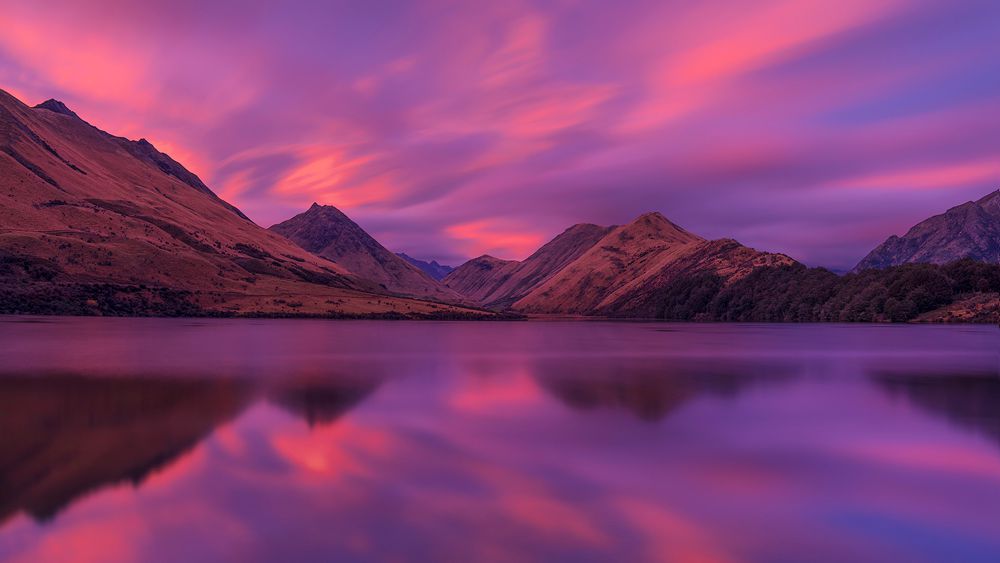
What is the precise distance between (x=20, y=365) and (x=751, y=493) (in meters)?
57.4

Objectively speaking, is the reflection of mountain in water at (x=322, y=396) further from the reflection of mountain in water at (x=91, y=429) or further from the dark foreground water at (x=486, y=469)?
the reflection of mountain in water at (x=91, y=429)

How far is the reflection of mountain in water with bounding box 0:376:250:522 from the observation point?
1917cm

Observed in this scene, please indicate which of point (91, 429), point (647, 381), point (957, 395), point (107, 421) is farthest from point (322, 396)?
point (957, 395)

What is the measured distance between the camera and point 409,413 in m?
34.6

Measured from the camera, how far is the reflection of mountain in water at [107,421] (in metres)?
19.5

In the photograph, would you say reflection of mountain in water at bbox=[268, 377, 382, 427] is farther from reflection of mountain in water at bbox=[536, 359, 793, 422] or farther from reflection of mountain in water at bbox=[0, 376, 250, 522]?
reflection of mountain in water at bbox=[536, 359, 793, 422]

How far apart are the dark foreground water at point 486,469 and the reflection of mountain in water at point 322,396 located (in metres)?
0.31

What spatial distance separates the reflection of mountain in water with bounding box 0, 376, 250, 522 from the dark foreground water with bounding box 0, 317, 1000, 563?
14 cm

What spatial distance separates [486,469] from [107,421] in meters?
19.5


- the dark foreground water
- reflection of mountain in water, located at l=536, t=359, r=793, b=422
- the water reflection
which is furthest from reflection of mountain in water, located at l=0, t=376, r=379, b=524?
the water reflection

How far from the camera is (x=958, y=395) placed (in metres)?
44.2

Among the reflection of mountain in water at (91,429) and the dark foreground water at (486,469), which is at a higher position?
the reflection of mountain in water at (91,429)

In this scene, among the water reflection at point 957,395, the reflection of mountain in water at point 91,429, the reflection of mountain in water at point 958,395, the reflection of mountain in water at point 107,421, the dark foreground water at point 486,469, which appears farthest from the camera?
the reflection of mountain in water at point 958,395

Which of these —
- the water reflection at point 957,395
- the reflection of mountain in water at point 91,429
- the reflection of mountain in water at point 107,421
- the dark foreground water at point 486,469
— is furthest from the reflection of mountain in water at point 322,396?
the water reflection at point 957,395
